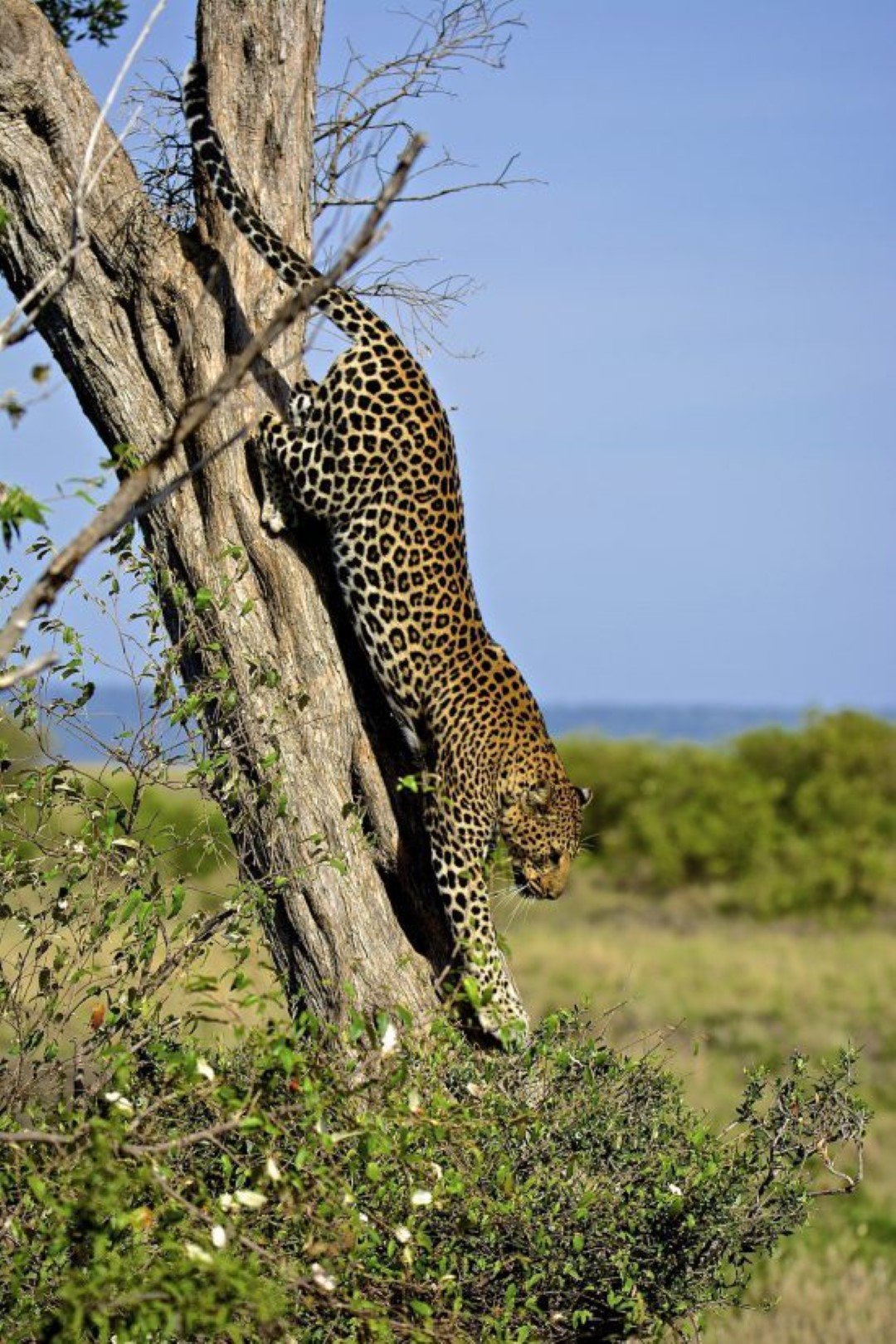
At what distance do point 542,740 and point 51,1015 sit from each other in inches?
123

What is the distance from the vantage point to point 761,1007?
74.2 feet

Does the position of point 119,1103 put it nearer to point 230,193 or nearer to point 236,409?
point 236,409

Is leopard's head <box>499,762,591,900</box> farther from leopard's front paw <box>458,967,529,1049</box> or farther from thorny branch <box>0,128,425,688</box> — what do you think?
thorny branch <box>0,128,425,688</box>

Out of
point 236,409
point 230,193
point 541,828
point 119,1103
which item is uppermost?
point 230,193

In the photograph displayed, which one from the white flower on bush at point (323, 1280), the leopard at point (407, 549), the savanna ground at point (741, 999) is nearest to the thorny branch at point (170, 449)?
the savanna ground at point (741, 999)

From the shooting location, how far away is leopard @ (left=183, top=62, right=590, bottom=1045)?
715 cm

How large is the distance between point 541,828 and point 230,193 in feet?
10.1

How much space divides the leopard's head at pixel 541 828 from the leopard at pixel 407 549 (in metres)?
0.08

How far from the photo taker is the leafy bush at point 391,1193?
399cm

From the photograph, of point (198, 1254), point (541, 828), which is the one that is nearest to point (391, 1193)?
point (198, 1254)

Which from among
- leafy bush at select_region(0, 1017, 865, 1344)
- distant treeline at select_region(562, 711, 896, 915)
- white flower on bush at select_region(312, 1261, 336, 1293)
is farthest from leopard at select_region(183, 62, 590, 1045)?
distant treeline at select_region(562, 711, 896, 915)

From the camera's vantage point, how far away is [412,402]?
752 centimetres

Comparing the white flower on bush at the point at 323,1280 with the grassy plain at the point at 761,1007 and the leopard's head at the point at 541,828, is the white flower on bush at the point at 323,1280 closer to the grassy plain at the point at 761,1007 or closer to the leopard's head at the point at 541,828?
the grassy plain at the point at 761,1007

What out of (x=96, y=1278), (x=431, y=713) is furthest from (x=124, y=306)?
(x=96, y=1278)
